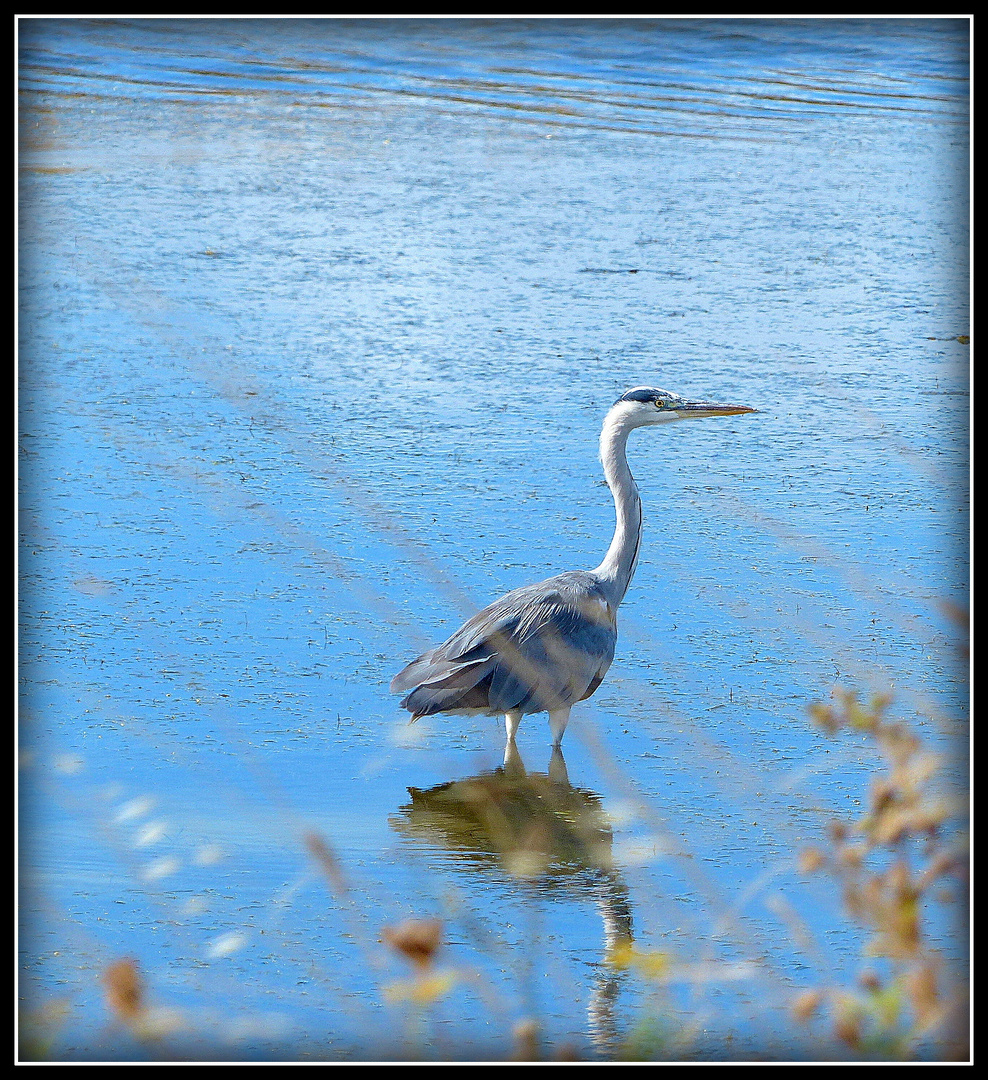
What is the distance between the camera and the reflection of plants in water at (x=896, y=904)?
2545 millimetres

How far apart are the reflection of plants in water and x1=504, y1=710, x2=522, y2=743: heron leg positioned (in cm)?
106

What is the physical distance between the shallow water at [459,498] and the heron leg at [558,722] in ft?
0.32

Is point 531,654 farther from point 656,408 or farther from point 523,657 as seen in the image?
point 656,408

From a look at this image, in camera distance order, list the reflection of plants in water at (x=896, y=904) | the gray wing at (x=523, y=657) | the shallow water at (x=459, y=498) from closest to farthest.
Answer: the reflection of plants in water at (x=896, y=904), the shallow water at (x=459, y=498), the gray wing at (x=523, y=657)

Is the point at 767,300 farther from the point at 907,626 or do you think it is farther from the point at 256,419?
the point at 907,626

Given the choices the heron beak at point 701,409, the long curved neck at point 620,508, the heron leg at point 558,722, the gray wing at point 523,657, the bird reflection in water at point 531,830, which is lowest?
the bird reflection in water at point 531,830

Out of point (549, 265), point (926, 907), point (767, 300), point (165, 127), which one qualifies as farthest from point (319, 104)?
point (926, 907)

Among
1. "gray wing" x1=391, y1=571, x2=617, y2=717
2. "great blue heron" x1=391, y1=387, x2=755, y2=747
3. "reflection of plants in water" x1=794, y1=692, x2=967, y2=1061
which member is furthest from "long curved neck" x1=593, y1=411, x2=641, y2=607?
"reflection of plants in water" x1=794, y1=692, x2=967, y2=1061

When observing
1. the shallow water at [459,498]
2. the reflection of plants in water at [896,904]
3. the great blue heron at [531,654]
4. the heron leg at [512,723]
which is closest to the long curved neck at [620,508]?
the great blue heron at [531,654]

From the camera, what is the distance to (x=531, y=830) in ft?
14.9

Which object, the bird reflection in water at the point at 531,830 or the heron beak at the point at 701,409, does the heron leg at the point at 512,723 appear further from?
the heron beak at the point at 701,409

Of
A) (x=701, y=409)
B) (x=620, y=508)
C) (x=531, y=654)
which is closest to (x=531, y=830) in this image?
(x=531, y=654)

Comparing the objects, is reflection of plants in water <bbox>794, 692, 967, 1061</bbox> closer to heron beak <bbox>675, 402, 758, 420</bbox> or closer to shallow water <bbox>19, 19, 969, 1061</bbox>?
shallow water <bbox>19, 19, 969, 1061</bbox>

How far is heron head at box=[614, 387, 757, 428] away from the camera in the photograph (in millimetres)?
5457
